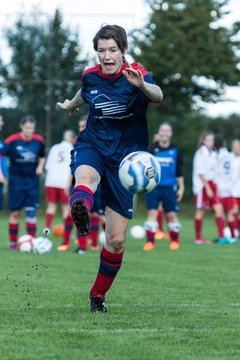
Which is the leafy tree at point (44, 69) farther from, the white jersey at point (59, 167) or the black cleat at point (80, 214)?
the black cleat at point (80, 214)

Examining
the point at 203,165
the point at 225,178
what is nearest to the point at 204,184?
the point at 203,165

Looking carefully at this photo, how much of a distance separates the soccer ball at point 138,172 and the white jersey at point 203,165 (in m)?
9.38

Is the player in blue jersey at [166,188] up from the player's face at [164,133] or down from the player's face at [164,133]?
down

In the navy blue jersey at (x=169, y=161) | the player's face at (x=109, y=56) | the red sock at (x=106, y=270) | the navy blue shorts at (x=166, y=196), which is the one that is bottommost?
the red sock at (x=106, y=270)

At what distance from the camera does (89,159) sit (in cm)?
629

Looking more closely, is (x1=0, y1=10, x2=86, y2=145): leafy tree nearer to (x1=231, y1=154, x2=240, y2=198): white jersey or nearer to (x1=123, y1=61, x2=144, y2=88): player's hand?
(x1=231, y1=154, x2=240, y2=198): white jersey

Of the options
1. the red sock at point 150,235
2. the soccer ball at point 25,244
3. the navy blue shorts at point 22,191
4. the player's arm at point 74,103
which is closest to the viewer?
the player's arm at point 74,103

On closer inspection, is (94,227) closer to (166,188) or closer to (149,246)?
(149,246)

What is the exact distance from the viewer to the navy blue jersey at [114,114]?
6.33 meters

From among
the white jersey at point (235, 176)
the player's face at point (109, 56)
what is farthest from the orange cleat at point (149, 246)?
the player's face at point (109, 56)

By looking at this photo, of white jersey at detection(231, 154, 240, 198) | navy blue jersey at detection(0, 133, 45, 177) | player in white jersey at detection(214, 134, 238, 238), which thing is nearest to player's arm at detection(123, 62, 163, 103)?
navy blue jersey at detection(0, 133, 45, 177)

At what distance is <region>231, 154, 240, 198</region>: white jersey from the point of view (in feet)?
54.7

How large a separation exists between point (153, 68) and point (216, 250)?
59.1 ft

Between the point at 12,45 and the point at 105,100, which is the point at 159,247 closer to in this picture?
the point at 105,100
